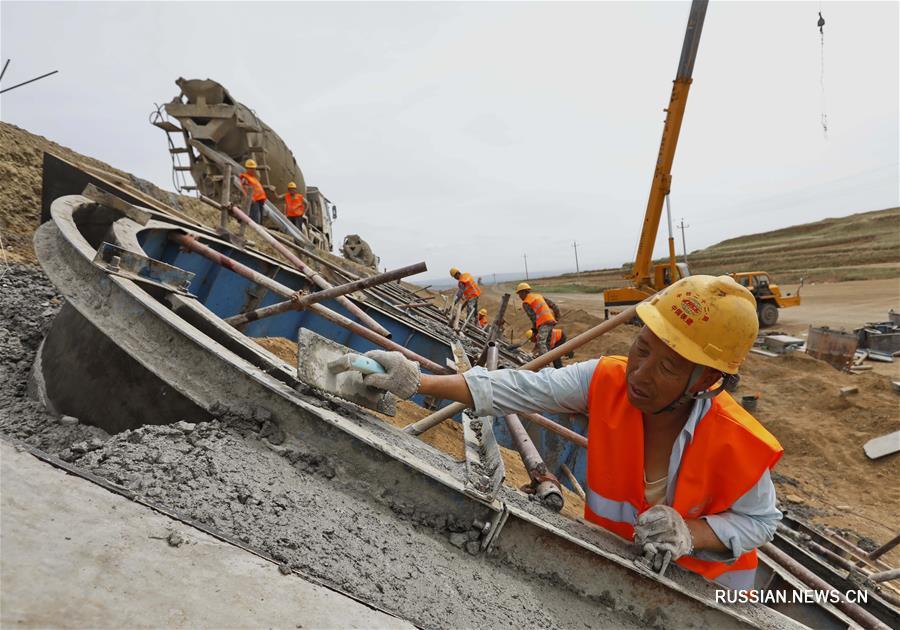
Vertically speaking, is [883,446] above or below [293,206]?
below

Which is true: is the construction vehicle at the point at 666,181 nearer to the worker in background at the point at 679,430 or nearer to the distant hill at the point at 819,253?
the worker in background at the point at 679,430

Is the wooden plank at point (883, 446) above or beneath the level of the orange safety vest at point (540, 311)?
beneath

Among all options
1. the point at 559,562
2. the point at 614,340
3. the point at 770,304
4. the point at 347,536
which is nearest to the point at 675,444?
the point at 559,562

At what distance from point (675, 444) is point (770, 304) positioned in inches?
736

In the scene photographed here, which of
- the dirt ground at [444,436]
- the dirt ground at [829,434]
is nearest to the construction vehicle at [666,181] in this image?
the dirt ground at [829,434]

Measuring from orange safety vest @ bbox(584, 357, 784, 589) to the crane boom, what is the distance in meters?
10.2

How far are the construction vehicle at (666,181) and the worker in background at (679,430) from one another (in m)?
10.1

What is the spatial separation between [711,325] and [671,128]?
1042cm

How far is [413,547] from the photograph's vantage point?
161 cm

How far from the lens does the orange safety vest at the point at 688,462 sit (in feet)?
5.86

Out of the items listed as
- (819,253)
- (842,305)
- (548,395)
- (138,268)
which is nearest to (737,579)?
(548,395)

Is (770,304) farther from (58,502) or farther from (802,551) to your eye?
(58,502)

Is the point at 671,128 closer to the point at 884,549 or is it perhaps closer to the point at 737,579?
the point at 884,549

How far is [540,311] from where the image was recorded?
8.62 metres
